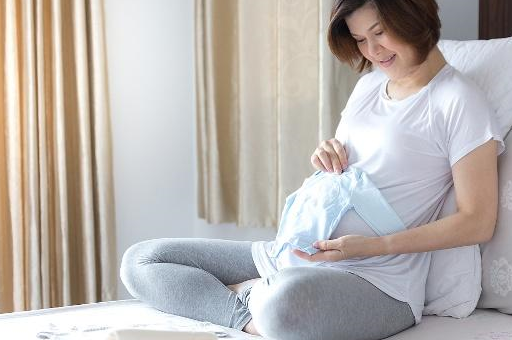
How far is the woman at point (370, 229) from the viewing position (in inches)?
65.5

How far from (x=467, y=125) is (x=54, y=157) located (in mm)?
1706

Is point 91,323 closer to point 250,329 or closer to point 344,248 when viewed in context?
point 250,329

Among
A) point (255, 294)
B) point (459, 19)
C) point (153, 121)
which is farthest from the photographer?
point (153, 121)

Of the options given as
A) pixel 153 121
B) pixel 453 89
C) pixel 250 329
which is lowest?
pixel 250 329

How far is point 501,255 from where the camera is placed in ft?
6.02

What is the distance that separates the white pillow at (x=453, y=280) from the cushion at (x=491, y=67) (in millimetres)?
211

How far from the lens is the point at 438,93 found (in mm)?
1849

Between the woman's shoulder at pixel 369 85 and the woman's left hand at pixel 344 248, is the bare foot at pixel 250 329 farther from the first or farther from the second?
the woman's shoulder at pixel 369 85

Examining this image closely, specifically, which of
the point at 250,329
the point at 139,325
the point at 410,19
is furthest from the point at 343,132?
the point at 139,325

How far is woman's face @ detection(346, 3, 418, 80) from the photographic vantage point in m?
1.86

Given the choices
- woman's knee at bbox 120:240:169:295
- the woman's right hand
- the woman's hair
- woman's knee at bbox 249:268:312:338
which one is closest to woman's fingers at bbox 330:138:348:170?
the woman's right hand

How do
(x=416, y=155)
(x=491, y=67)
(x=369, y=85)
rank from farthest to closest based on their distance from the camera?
(x=369, y=85) < (x=491, y=67) < (x=416, y=155)

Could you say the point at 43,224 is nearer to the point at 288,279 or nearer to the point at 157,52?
the point at 157,52

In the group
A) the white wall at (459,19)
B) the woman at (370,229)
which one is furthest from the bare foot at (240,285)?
the white wall at (459,19)
